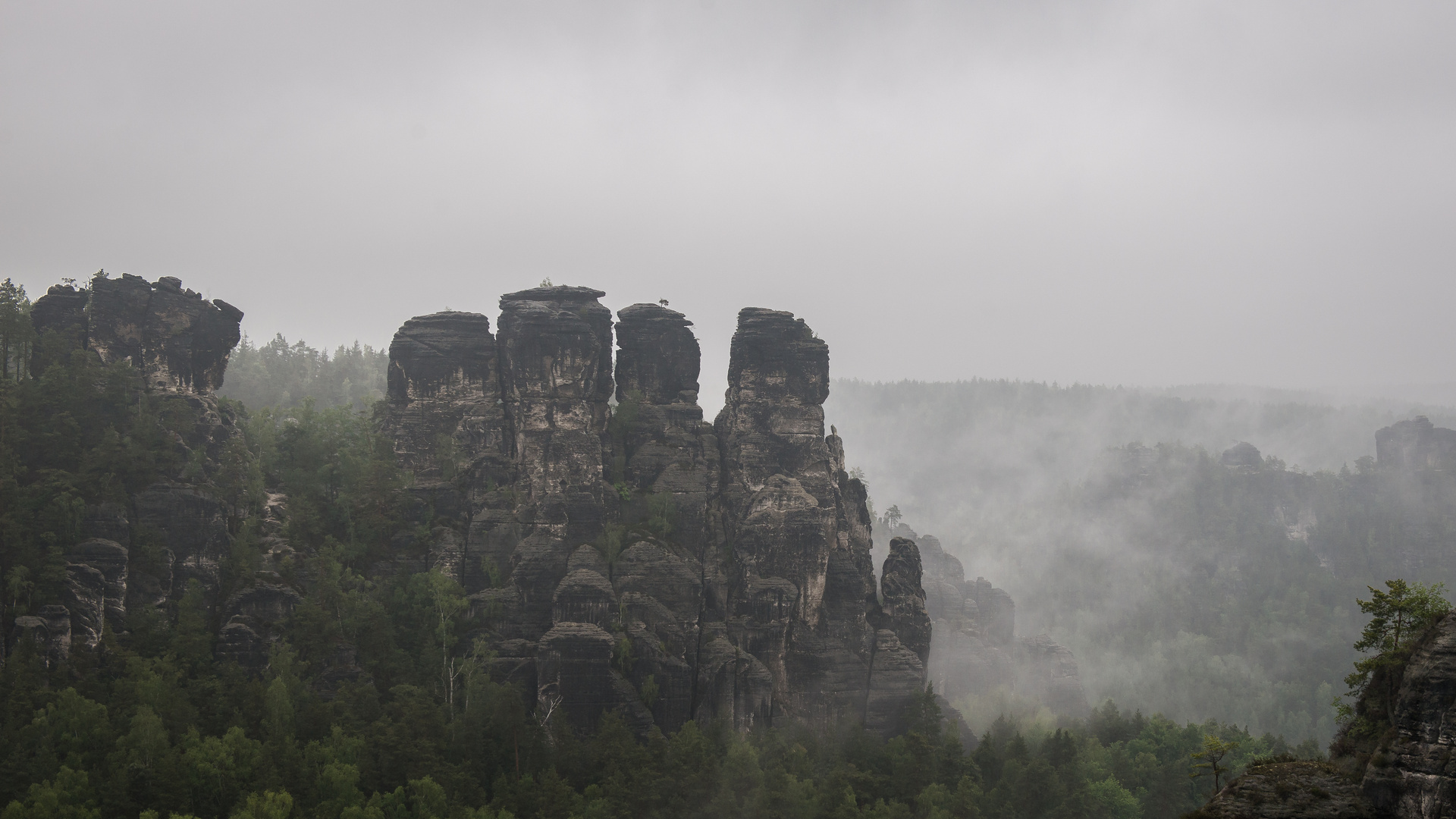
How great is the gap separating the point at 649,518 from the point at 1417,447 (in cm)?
14535

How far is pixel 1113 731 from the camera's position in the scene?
279ft

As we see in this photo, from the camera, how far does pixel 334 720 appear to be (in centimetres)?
6044

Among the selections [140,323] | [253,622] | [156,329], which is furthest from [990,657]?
[140,323]

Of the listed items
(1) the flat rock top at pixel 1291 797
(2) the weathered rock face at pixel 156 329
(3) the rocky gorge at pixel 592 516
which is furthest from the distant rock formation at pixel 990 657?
(1) the flat rock top at pixel 1291 797

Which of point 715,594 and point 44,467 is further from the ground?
point 44,467

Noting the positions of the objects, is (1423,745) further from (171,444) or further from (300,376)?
(300,376)

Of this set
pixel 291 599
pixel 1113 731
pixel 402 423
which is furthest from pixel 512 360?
pixel 1113 731

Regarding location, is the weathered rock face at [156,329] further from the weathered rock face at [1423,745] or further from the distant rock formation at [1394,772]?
the weathered rock face at [1423,745]

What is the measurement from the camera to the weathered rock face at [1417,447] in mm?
164875

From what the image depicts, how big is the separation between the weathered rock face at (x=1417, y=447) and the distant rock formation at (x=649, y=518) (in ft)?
415

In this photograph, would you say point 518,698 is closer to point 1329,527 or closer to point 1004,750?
point 1004,750

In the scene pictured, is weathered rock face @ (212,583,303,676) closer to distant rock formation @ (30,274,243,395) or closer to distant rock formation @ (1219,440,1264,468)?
distant rock formation @ (30,274,243,395)

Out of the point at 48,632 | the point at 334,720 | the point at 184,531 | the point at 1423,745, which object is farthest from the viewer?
the point at 184,531

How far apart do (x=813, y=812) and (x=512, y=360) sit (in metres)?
37.5
